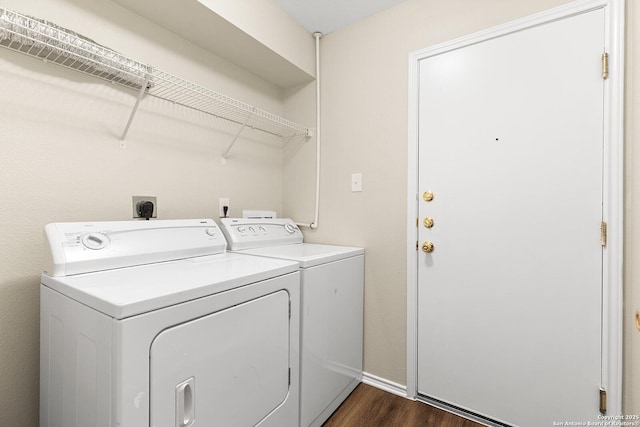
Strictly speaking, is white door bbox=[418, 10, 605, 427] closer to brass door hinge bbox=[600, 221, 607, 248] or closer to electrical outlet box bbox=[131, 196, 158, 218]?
brass door hinge bbox=[600, 221, 607, 248]

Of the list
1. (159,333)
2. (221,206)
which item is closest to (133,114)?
(221,206)

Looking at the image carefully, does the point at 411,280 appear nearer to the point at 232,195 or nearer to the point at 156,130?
the point at 232,195

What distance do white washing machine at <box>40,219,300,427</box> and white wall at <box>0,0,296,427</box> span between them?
0.19 meters

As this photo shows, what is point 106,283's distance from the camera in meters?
0.94

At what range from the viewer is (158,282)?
0.96 meters

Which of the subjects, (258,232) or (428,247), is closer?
(428,247)

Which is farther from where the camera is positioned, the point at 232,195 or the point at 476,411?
the point at 232,195

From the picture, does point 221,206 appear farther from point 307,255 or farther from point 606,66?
point 606,66

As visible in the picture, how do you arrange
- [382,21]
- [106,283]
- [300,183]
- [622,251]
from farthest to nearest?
[300,183] < [382,21] < [622,251] < [106,283]

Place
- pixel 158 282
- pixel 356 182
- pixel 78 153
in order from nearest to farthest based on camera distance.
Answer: pixel 158 282
pixel 78 153
pixel 356 182

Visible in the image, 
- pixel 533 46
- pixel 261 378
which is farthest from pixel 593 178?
pixel 261 378

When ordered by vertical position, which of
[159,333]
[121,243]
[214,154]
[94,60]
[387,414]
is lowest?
[387,414]

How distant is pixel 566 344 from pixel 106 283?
193 cm

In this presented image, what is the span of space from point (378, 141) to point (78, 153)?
161 cm
